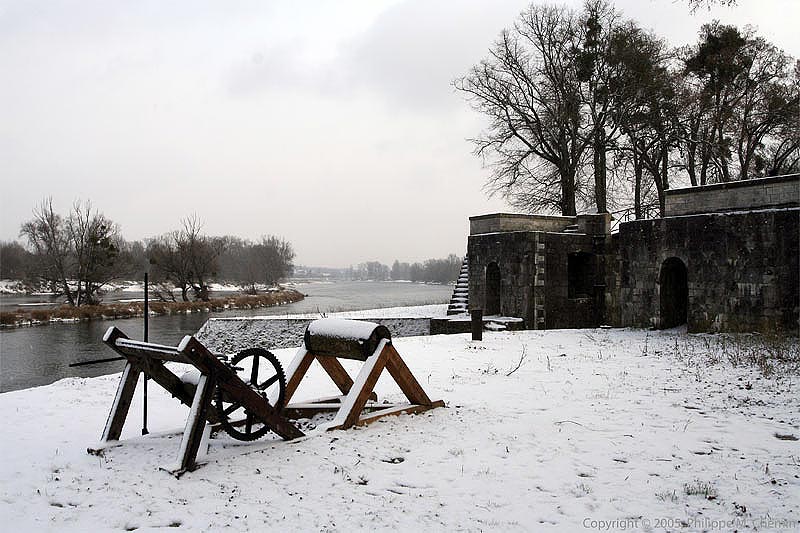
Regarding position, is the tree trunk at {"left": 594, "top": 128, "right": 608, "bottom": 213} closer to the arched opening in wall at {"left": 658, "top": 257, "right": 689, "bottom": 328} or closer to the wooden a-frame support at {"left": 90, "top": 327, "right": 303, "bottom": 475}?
the arched opening in wall at {"left": 658, "top": 257, "right": 689, "bottom": 328}

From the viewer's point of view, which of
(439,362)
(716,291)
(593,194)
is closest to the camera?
(439,362)

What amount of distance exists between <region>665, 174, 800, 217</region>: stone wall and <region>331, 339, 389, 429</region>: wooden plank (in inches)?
454

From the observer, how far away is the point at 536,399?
723 centimetres

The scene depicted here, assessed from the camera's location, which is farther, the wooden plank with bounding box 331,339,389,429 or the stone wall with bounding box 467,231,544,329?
the stone wall with bounding box 467,231,544,329

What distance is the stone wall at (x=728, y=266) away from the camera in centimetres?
1236

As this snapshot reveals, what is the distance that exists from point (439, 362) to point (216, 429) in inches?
209

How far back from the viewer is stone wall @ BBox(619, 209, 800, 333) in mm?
12359

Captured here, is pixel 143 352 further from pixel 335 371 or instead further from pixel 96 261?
pixel 96 261

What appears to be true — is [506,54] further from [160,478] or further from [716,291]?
[160,478]

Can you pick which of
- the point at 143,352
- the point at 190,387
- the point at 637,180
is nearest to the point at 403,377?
the point at 190,387

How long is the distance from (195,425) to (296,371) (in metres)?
1.69

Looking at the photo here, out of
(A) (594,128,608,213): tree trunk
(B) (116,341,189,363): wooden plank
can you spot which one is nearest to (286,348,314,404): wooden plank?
(B) (116,341,189,363): wooden plank

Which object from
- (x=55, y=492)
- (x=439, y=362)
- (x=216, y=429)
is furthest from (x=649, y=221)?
(x=55, y=492)

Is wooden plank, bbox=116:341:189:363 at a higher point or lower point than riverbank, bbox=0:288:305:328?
higher
